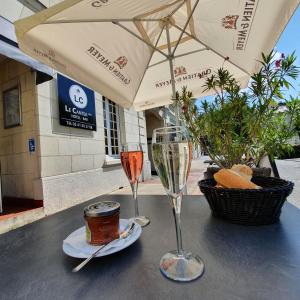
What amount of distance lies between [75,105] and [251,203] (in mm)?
4574

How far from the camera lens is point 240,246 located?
62 centimetres

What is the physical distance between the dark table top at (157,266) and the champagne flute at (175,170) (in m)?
0.04

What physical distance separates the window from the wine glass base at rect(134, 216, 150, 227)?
537 centimetres

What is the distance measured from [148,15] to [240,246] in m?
2.14

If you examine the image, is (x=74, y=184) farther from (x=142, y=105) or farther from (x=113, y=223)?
(x=113, y=223)

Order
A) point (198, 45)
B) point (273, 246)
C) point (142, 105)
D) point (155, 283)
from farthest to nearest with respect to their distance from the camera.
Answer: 1. point (142, 105)
2. point (198, 45)
3. point (273, 246)
4. point (155, 283)

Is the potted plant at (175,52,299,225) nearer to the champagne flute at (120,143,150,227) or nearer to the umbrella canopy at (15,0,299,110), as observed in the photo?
the champagne flute at (120,143,150,227)

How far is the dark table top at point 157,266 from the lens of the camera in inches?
17.3

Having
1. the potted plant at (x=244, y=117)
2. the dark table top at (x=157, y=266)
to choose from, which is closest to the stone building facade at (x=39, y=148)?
the potted plant at (x=244, y=117)

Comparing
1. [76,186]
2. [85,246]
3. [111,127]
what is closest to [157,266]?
[85,246]

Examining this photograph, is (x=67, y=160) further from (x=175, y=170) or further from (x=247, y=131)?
(x=175, y=170)

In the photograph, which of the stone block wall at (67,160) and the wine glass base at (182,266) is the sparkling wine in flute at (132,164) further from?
the stone block wall at (67,160)

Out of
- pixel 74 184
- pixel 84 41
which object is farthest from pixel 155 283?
pixel 74 184

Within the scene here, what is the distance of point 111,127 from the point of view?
662cm
